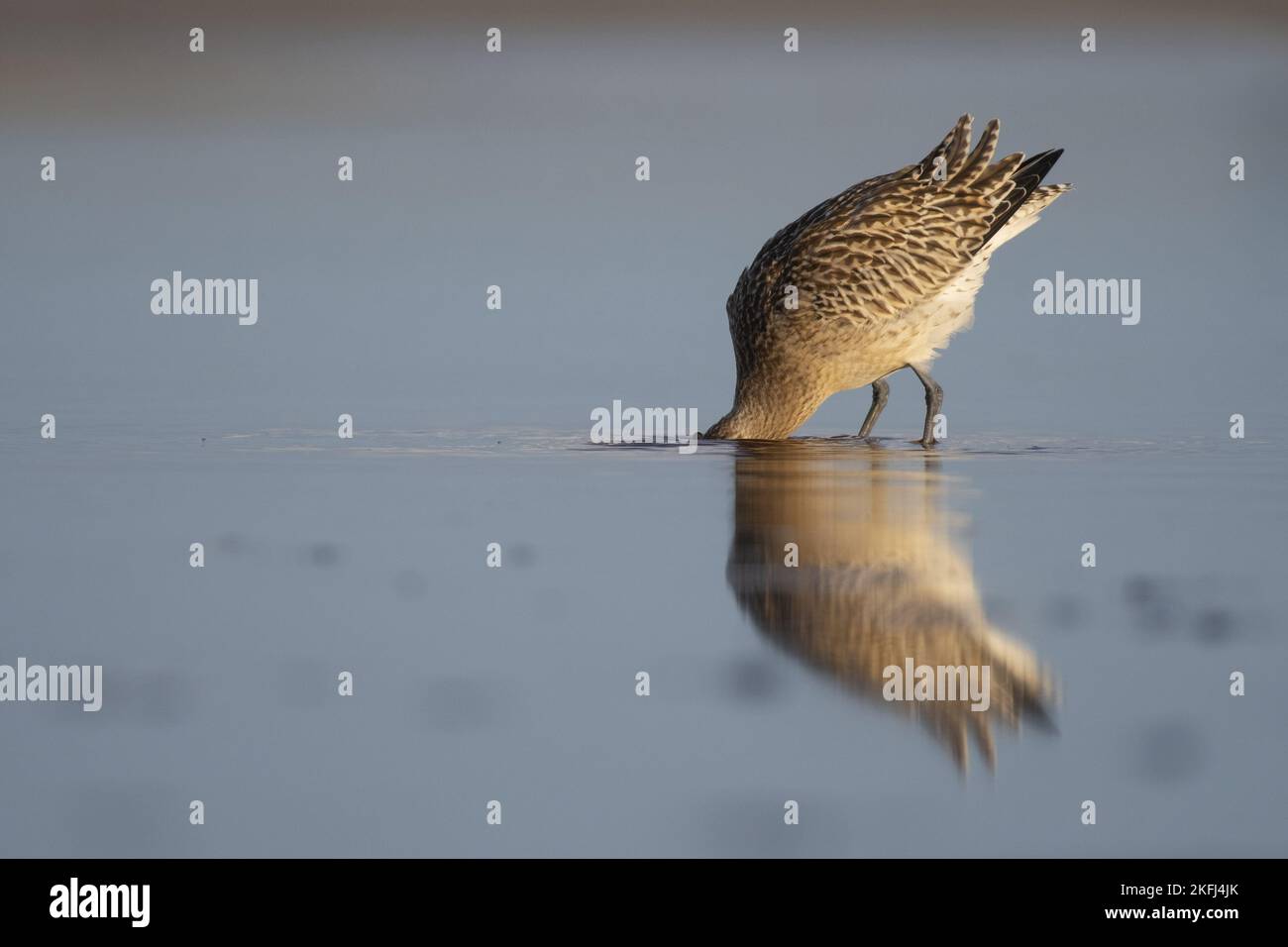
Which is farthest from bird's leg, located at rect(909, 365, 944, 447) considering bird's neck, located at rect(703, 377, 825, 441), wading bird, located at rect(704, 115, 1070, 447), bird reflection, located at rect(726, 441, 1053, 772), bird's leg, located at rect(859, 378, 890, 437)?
bird reflection, located at rect(726, 441, 1053, 772)

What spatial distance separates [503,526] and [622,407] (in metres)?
3.55

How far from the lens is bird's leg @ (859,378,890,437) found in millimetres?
10859

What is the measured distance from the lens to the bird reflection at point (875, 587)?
5.41 meters

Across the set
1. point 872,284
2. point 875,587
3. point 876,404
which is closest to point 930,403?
point 876,404

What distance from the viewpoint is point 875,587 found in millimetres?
6488

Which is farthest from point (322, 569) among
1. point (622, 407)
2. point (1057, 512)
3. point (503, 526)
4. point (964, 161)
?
point (964, 161)

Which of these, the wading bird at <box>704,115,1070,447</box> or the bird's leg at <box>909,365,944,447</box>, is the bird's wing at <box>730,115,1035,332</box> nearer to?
the wading bird at <box>704,115,1070,447</box>

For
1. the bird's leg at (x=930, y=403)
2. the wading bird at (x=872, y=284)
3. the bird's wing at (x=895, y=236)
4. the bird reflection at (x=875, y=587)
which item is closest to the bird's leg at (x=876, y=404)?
the wading bird at (x=872, y=284)

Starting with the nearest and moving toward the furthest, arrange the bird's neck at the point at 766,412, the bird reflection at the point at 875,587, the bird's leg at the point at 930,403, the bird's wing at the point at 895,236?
the bird reflection at the point at 875,587 → the bird's leg at the point at 930,403 → the bird's wing at the point at 895,236 → the bird's neck at the point at 766,412

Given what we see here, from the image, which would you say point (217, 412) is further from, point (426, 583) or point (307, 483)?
point (426, 583)

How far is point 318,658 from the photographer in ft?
18.9

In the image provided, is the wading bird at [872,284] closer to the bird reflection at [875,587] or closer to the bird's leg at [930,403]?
the bird's leg at [930,403]

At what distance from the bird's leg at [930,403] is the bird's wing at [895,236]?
16.8 inches

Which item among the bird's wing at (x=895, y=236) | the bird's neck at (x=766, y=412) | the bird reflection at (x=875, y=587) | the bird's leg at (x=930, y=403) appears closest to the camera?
the bird reflection at (x=875, y=587)
